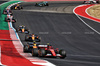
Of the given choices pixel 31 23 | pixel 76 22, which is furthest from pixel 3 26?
pixel 76 22

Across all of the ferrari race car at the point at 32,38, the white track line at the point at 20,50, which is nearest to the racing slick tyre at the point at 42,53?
the white track line at the point at 20,50

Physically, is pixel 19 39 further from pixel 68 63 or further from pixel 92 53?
pixel 68 63

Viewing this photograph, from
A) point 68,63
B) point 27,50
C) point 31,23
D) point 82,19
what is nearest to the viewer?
point 68,63

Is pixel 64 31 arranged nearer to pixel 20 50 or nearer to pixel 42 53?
pixel 20 50

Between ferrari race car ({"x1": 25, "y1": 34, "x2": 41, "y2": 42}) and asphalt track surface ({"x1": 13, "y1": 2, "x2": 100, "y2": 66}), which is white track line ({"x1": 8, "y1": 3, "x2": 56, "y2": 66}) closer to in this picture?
asphalt track surface ({"x1": 13, "y1": 2, "x2": 100, "y2": 66})

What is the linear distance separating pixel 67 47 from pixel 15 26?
14.7m

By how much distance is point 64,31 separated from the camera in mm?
40125

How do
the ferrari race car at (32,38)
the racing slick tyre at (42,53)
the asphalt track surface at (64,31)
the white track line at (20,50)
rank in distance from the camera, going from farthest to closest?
the ferrari race car at (32,38), the asphalt track surface at (64,31), the racing slick tyre at (42,53), the white track line at (20,50)

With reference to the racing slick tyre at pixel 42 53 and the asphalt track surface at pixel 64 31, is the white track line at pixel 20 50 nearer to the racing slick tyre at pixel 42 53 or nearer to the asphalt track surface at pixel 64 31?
the racing slick tyre at pixel 42 53

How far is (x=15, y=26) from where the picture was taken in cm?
4209

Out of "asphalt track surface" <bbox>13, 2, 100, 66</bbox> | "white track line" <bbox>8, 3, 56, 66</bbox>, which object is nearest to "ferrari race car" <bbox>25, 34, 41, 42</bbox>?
"asphalt track surface" <bbox>13, 2, 100, 66</bbox>

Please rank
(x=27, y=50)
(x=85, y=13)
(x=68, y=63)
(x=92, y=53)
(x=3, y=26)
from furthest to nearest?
1. (x=85, y=13)
2. (x=3, y=26)
3. (x=92, y=53)
4. (x=27, y=50)
5. (x=68, y=63)

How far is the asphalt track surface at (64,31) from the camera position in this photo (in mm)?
24703

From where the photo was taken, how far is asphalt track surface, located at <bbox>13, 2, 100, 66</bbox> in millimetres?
24703
